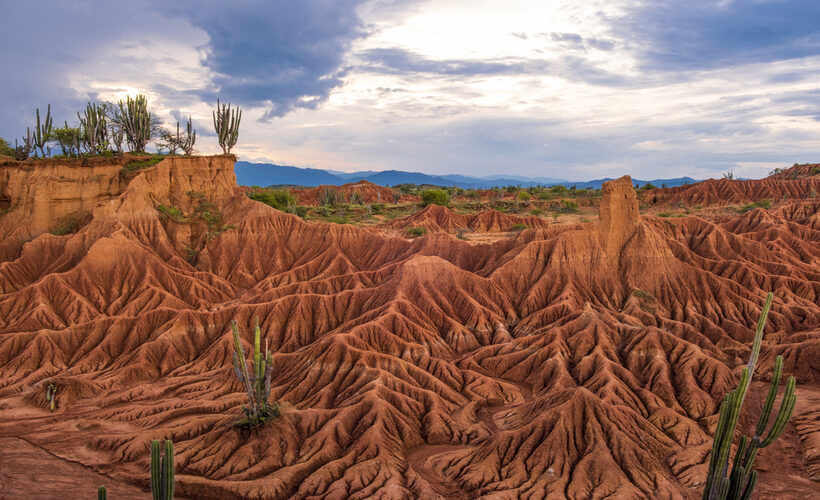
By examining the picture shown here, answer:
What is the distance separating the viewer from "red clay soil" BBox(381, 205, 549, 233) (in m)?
91.3

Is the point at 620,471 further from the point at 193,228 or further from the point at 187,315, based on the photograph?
the point at 193,228

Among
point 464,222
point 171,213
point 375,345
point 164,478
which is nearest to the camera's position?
point 164,478

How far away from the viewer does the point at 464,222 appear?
9631 cm

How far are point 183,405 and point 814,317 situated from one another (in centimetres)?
4759

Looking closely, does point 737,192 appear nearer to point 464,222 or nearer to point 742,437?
point 464,222

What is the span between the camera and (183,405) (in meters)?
34.2

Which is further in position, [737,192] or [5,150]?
[737,192]

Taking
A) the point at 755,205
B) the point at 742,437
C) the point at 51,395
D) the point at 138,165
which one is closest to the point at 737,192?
the point at 755,205

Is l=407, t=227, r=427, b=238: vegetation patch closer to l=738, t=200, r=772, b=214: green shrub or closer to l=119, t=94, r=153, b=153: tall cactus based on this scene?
l=119, t=94, r=153, b=153: tall cactus

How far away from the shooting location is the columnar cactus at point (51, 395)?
35.2 m

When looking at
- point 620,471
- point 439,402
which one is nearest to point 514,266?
point 439,402

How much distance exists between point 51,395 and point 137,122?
41.6 m

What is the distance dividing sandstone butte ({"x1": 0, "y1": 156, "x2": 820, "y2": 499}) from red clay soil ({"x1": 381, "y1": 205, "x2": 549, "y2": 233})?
27883mm

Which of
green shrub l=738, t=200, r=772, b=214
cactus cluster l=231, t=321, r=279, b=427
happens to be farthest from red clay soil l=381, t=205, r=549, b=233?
cactus cluster l=231, t=321, r=279, b=427
